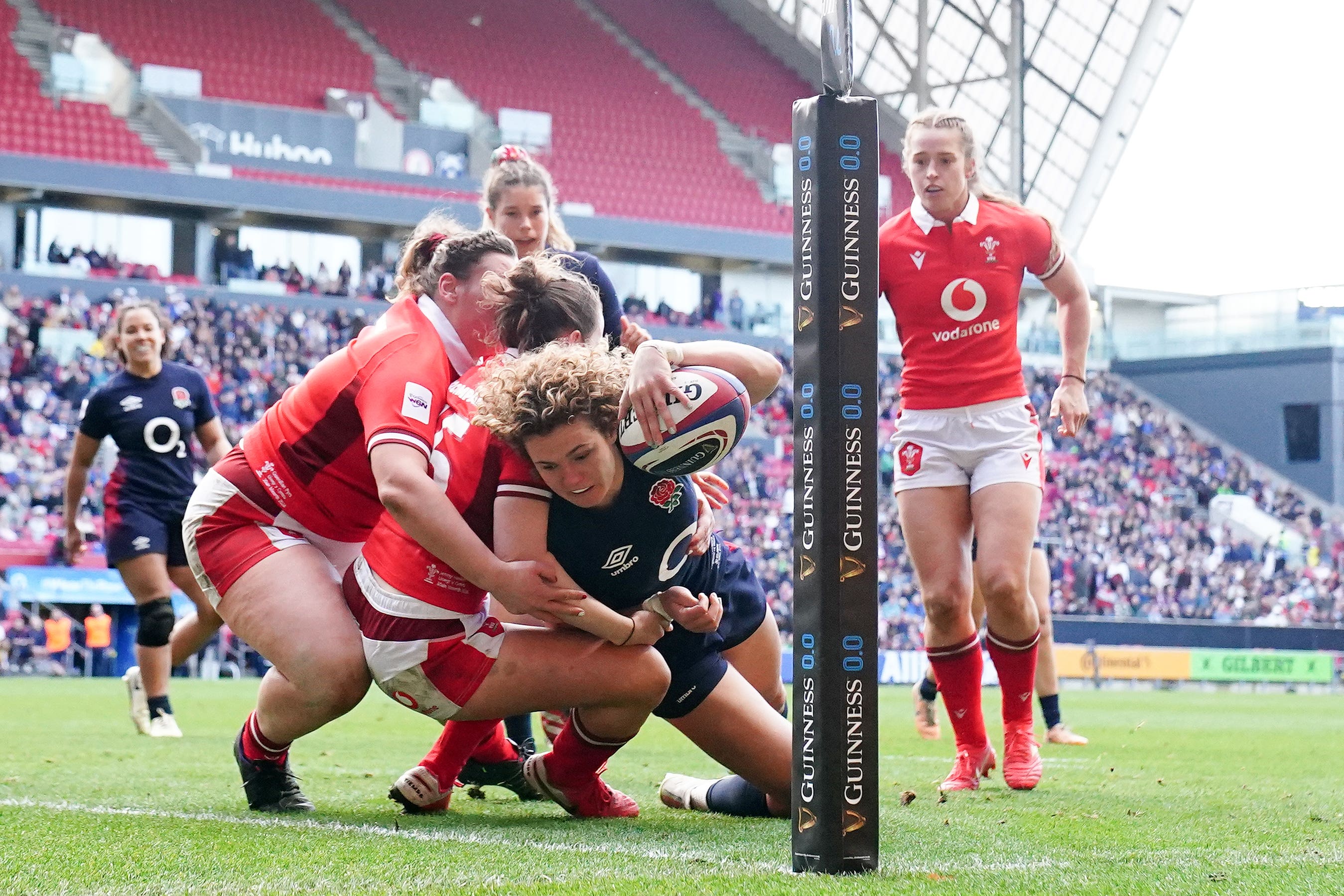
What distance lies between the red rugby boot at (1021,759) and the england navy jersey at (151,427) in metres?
→ 4.52

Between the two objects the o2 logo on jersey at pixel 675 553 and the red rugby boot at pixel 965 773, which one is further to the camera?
the red rugby boot at pixel 965 773

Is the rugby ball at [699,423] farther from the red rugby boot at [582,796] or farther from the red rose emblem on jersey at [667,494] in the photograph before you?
the red rugby boot at [582,796]

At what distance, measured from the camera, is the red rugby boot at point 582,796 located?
4.39 meters

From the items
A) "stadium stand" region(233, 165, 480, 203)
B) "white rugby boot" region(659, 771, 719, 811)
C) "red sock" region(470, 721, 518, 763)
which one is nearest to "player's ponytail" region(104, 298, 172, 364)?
"red sock" region(470, 721, 518, 763)

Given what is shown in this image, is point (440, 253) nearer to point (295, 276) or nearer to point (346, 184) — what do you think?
point (295, 276)

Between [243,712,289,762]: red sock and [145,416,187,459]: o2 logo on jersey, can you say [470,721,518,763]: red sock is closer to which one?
[243,712,289,762]: red sock

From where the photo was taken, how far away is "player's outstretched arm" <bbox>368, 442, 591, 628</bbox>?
3.76 meters

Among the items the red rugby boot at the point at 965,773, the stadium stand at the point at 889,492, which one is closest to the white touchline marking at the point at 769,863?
the red rugby boot at the point at 965,773

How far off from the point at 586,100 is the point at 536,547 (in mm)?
35552

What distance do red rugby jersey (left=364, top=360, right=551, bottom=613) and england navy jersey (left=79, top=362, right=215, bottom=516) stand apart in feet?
14.0

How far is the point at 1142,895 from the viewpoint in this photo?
2953 mm

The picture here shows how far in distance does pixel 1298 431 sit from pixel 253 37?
87.6 ft

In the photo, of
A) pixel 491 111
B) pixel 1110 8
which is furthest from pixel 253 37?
pixel 1110 8

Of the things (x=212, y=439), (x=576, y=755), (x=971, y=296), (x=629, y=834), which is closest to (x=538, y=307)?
(x=576, y=755)
